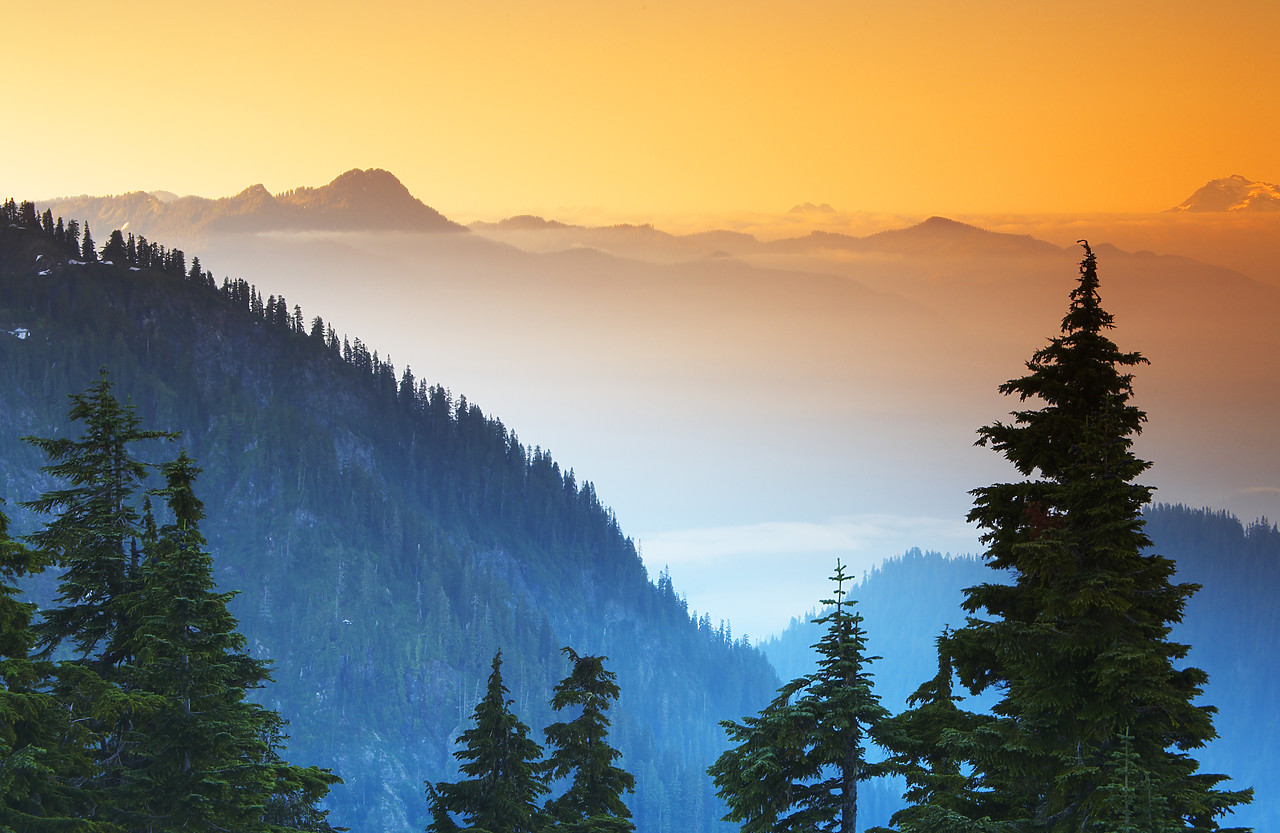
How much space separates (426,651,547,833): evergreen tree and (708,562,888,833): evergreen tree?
53.1 ft

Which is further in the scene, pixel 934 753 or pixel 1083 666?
pixel 934 753

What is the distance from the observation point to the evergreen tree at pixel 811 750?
30.7 m

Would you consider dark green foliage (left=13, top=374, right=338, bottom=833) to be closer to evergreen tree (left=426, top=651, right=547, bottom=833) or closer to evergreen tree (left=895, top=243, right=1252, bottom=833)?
evergreen tree (left=426, top=651, right=547, bottom=833)

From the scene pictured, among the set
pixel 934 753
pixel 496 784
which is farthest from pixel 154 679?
pixel 934 753

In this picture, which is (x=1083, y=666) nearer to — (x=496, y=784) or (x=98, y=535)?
(x=496, y=784)

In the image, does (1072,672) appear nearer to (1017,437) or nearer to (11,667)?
(1017,437)

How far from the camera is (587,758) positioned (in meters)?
45.6

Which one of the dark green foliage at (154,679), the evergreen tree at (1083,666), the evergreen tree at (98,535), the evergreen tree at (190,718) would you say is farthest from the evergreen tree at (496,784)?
the evergreen tree at (1083,666)

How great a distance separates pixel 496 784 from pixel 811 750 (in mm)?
17929

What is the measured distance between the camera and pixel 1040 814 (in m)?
26.1

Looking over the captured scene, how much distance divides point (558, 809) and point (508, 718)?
12.4 ft

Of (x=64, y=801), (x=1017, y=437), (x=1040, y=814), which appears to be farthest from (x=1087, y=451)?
(x=64, y=801)

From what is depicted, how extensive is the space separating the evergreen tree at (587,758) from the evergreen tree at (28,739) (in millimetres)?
17056

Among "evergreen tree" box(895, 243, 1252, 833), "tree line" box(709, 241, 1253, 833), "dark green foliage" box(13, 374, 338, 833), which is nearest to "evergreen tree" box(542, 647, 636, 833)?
"dark green foliage" box(13, 374, 338, 833)
